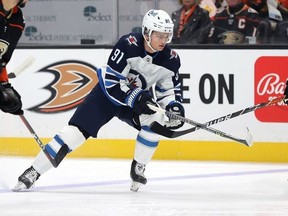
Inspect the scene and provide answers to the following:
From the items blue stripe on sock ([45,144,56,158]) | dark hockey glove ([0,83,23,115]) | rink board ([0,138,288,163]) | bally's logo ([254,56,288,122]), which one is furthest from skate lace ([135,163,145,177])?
bally's logo ([254,56,288,122])

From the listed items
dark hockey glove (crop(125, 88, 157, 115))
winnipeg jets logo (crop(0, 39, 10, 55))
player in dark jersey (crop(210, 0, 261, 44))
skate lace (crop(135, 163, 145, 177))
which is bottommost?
skate lace (crop(135, 163, 145, 177))

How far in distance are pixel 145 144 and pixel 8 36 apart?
911 millimetres

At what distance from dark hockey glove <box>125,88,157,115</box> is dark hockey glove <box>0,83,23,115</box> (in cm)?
58

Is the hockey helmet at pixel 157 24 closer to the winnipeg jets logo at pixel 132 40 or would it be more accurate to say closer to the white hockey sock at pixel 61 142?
the winnipeg jets logo at pixel 132 40

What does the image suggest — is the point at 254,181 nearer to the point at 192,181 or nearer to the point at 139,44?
the point at 192,181

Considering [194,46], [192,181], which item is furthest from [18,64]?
[192,181]

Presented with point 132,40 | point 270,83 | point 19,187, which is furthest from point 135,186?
point 270,83

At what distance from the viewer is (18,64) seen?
6.39 metres

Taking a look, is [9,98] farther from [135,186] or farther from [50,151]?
[135,186]

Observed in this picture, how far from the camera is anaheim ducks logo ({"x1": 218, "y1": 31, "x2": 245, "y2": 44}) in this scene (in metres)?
6.22

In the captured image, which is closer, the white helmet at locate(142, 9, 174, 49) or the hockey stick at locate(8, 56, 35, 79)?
the white helmet at locate(142, 9, 174, 49)

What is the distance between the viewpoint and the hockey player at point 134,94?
4613 millimetres

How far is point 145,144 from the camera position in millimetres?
4777

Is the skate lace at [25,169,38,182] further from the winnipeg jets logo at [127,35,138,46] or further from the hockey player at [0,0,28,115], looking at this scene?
the winnipeg jets logo at [127,35,138,46]
